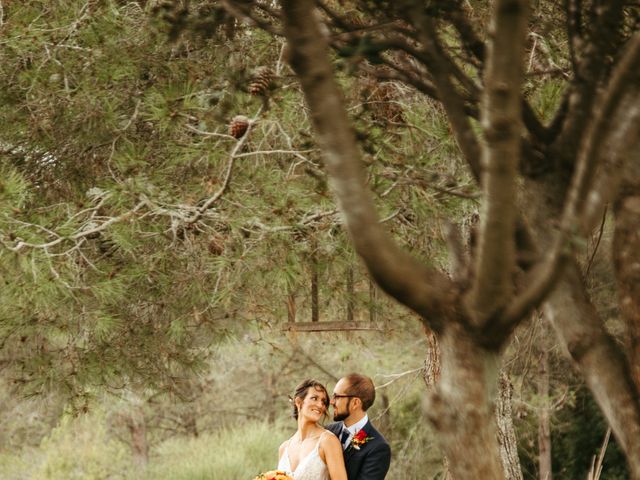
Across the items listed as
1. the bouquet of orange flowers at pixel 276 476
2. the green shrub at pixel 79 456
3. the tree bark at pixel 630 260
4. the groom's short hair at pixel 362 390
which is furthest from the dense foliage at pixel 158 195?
the green shrub at pixel 79 456

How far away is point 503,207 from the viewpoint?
5.83 ft

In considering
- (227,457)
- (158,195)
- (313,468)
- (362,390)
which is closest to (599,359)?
(362,390)

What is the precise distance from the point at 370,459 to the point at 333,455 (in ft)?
0.71

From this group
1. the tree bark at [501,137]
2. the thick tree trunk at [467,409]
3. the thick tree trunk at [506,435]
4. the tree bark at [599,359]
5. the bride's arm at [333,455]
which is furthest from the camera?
the thick tree trunk at [506,435]

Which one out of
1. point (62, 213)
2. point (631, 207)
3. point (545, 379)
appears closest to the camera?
point (631, 207)

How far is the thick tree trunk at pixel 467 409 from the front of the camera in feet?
6.65

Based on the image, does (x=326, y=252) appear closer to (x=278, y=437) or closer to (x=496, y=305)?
(x=496, y=305)

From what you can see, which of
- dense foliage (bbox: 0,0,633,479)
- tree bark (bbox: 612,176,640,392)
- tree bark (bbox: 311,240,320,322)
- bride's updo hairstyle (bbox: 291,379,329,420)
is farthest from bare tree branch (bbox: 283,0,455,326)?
tree bark (bbox: 311,240,320,322)

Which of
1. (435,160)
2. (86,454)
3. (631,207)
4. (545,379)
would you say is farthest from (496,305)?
(86,454)

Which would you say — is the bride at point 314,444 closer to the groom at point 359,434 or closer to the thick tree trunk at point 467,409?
the groom at point 359,434

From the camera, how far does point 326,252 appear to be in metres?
5.80

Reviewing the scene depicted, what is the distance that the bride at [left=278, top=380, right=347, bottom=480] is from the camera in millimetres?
5285

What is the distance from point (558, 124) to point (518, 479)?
15.9 ft

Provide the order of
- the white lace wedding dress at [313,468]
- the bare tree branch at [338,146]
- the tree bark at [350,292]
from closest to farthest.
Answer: the bare tree branch at [338,146] → the white lace wedding dress at [313,468] → the tree bark at [350,292]
